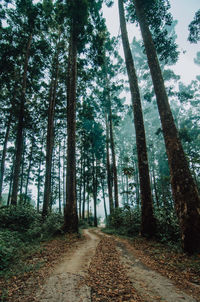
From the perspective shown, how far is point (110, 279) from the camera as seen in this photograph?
10.5 feet

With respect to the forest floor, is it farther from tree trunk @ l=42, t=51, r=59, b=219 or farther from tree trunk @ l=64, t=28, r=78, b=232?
tree trunk @ l=42, t=51, r=59, b=219

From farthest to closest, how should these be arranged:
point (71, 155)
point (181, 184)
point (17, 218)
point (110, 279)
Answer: point (17, 218) → point (71, 155) → point (181, 184) → point (110, 279)

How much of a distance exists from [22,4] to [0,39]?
128 inches

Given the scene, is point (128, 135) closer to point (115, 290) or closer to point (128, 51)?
point (128, 51)

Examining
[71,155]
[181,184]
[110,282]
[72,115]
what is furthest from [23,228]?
[181,184]

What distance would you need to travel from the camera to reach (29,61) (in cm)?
1466

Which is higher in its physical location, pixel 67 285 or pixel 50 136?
pixel 50 136

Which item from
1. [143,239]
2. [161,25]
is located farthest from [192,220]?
[161,25]

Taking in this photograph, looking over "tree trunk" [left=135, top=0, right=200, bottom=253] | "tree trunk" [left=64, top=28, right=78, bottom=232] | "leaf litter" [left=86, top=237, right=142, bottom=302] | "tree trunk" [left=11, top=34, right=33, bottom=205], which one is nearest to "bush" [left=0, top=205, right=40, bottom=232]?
"tree trunk" [left=11, top=34, right=33, bottom=205]

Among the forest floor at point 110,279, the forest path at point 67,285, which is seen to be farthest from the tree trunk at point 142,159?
the forest path at point 67,285

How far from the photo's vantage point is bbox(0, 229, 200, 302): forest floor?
8.36ft

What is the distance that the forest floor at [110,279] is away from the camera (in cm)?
255

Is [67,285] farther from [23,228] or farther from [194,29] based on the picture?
[194,29]

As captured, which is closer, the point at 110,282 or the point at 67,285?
the point at 67,285
